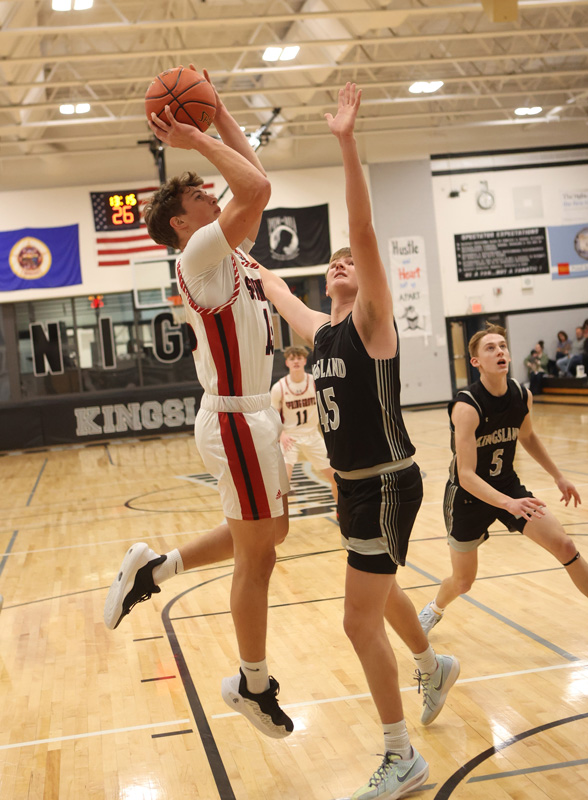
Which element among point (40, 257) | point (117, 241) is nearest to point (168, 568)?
point (117, 241)

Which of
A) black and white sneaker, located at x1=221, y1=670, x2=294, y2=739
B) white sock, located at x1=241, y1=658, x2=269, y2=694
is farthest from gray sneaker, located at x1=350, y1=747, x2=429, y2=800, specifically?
white sock, located at x1=241, y1=658, x2=269, y2=694

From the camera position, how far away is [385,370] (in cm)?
270

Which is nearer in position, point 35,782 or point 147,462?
point 35,782

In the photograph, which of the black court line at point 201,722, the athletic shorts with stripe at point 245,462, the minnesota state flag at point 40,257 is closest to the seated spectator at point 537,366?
the minnesota state flag at point 40,257

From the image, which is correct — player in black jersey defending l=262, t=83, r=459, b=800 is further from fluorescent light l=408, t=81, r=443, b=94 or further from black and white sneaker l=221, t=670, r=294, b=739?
fluorescent light l=408, t=81, r=443, b=94

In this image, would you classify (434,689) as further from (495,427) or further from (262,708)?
(495,427)

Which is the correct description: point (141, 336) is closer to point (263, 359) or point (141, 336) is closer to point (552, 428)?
point (552, 428)

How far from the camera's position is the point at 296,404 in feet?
26.5

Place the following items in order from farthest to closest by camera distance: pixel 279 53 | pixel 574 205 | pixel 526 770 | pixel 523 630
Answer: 1. pixel 574 205
2. pixel 279 53
3. pixel 523 630
4. pixel 526 770

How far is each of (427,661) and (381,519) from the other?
822 millimetres

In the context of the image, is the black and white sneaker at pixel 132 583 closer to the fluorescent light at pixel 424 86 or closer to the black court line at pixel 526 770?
the black court line at pixel 526 770

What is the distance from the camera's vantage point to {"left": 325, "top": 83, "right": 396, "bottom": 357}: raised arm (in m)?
2.51

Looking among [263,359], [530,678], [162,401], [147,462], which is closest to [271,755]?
[530,678]

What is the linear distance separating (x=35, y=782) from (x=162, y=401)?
15.9m
